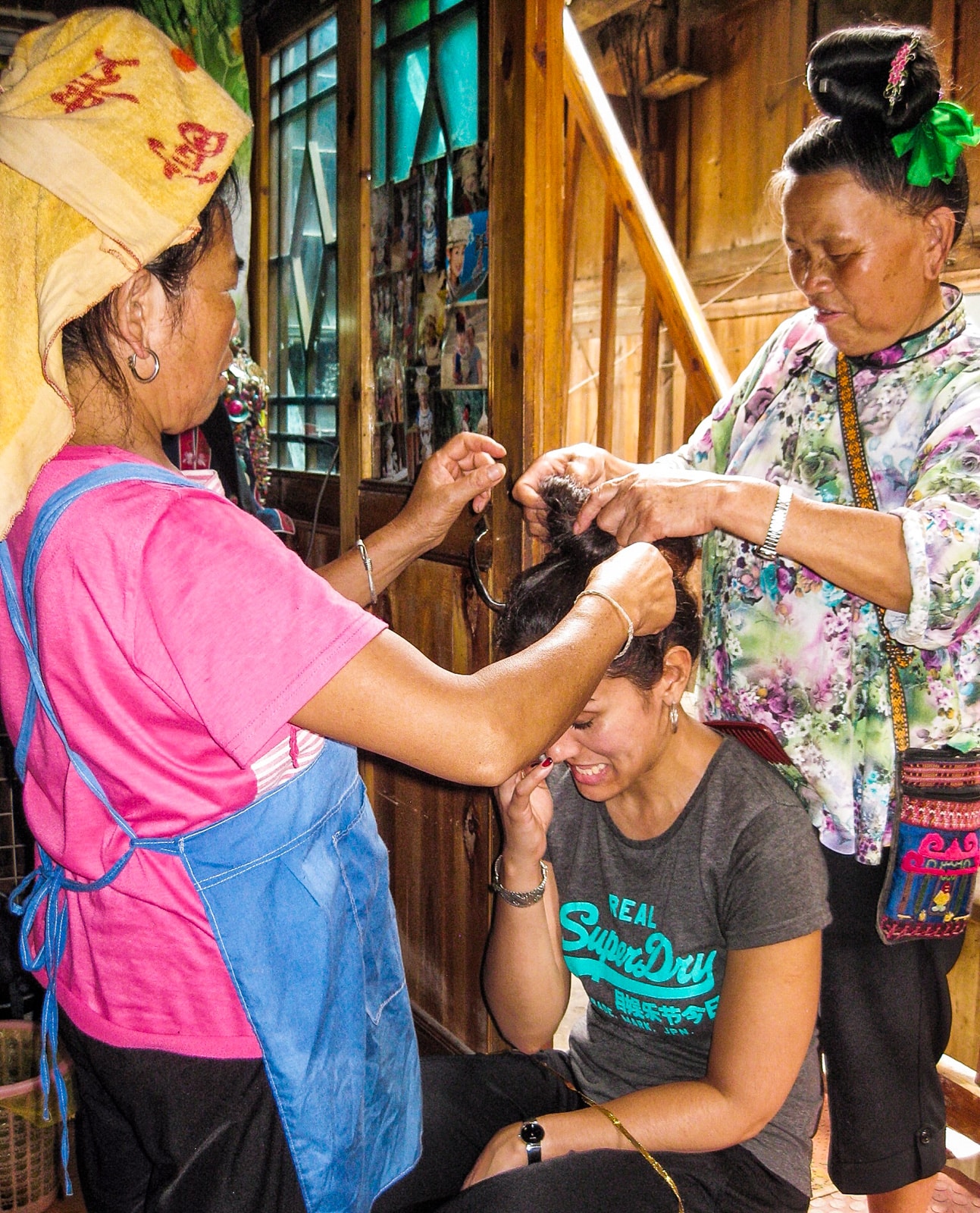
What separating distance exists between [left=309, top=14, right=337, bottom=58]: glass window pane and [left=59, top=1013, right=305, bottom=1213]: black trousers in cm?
289

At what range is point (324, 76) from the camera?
3.13 meters

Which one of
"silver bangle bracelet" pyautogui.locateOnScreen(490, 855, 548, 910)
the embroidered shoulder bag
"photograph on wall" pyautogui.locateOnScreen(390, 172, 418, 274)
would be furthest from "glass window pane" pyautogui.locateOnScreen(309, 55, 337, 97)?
"silver bangle bracelet" pyautogui.locateOnScreen(490, 855, 548, 910)

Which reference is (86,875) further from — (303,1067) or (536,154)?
(536,154)

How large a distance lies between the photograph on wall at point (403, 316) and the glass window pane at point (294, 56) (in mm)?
1116

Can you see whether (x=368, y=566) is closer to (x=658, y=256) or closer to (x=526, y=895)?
(x=526, y=895)

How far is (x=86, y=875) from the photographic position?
3.37ft

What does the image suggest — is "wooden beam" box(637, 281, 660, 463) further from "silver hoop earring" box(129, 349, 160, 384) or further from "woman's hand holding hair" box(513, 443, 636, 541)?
"silver hoop earring" box(129, 349, 160, 384)

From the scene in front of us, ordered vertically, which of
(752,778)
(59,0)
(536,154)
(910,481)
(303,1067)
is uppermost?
(59,0)

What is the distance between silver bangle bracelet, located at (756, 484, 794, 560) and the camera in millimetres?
1382

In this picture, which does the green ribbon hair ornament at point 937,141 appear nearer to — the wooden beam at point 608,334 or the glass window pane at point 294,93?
the wooden beam at point 608,334

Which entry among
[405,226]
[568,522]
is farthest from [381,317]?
[568,522]

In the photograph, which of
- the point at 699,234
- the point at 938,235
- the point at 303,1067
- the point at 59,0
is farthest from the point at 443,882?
the point at 699,234

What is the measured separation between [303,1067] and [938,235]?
4.53ft

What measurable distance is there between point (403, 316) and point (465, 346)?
14.7 inches
